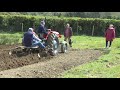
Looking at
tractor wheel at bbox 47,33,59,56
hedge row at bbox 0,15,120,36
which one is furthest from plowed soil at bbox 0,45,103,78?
hedge row at bbox 0,15,120,36

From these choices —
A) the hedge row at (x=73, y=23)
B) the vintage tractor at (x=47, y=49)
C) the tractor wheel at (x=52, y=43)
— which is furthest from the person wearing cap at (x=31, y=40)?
the hedge row at (x=73, y=23)

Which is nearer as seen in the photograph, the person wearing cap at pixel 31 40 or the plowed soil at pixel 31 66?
the plowed soil at pixel 31 66

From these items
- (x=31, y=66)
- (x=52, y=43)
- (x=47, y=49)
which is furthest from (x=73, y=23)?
(x=31, y=66)

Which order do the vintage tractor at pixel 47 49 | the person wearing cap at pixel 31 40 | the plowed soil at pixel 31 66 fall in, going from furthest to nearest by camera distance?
1. the vintage tractor at pixel 47 49
2. the person wearing cap at pixel 31 40
3. the plowed soil at pixel 31 66

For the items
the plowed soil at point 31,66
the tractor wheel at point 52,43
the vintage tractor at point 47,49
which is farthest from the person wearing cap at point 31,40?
the plowed soil at point 31,66

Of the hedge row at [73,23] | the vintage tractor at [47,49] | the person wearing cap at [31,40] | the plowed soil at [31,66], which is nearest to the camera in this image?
the plowed soil at [31,66]

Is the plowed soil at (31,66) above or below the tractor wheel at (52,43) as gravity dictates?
below

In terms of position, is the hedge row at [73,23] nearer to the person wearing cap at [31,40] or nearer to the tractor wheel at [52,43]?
the tractor wheel at [52,43]

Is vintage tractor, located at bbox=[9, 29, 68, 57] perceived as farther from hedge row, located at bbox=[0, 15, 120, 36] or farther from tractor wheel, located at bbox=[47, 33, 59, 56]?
hedge row, located at bbox=[0, 15, 120, 36]

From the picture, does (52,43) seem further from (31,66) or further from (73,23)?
(73,23)

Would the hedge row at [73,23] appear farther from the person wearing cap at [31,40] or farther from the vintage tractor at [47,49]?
the person wearing cap at [31,40]

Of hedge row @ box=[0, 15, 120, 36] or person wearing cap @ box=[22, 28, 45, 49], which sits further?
hedge row @ box=[0, 15, 120, 36]
